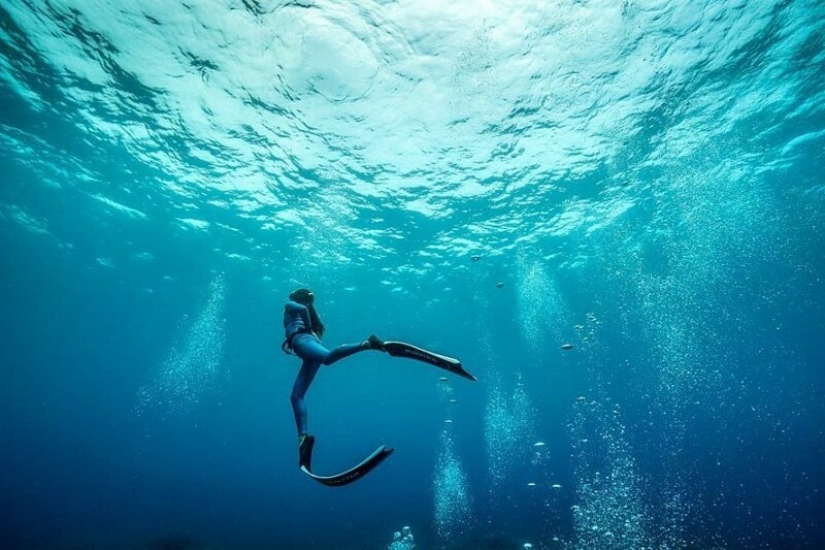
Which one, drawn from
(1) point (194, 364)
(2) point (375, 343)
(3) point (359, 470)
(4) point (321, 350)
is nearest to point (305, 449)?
(3) point (359, 470)

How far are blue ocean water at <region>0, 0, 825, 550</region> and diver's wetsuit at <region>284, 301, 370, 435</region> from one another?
23.5 feet

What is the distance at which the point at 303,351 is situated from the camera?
18.4 feet

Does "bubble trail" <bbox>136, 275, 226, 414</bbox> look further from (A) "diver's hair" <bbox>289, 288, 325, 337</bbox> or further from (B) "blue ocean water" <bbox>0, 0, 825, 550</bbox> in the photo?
(A) "diver's hair" <bbox>289, 288, 325, 337</bbox>

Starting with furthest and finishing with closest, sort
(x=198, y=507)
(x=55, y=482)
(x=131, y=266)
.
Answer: (x=55, y=482) < (x=198, y=507) < (x=131, y=266)

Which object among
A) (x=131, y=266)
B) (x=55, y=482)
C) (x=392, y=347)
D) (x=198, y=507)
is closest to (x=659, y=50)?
(x=392, y=347)

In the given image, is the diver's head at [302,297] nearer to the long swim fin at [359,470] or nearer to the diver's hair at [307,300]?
the diver's hair at [307,300]

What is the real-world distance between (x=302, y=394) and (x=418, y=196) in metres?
12.4

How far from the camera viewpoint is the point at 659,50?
34.7ft

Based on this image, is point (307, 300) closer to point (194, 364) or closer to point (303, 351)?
point (303, 351)

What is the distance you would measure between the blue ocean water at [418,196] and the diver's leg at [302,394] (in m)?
7.94

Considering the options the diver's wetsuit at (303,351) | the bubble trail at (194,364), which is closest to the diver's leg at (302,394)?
the diver's wetsuit at (303,351)

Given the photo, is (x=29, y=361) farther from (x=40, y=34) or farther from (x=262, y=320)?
(x=40, y=34)

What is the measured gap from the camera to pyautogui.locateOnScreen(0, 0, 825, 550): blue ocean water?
9.87 m

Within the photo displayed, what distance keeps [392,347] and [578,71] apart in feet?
34.5
